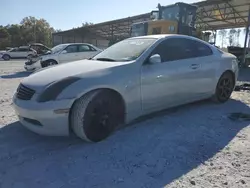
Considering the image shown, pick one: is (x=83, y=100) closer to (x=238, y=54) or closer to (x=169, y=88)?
(x=169, y=88)

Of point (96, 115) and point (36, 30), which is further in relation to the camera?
point (36, 30)

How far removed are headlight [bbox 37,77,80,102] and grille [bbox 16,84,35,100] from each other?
20 centimetres

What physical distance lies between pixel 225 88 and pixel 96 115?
333 centimetres

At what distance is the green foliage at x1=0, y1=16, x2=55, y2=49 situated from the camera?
52.6 meters

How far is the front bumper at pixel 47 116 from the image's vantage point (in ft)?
9.88

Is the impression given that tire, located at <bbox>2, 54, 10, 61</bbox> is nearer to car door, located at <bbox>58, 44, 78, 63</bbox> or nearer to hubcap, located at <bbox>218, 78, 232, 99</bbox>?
car door, located at <bbox>58, 44, 78, 63</bbox>

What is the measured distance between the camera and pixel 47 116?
3025 mm

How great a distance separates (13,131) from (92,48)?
9.64m

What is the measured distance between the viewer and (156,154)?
305cm

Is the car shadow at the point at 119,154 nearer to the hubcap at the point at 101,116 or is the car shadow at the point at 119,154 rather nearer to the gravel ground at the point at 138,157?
the gravel ground at the point at 138,157

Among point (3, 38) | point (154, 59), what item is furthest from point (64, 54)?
point (3, 38)

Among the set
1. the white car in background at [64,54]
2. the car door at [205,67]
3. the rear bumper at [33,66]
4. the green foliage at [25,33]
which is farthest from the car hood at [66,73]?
the green foliage at [25,33]

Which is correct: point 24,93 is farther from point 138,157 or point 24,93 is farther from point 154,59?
point 154,59

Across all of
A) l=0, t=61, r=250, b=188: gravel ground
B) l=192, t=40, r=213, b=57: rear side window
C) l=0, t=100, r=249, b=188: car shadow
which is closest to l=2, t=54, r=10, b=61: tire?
l=0, t=61, r=250, b=188: gravel ground
